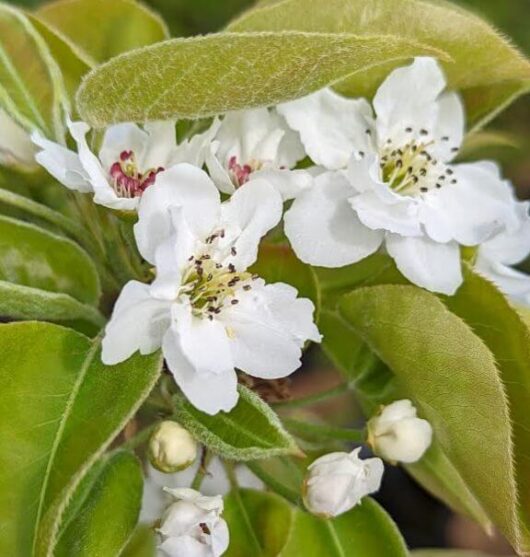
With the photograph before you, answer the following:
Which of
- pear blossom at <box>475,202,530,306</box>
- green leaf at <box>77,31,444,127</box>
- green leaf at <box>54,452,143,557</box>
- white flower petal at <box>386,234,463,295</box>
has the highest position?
green leaf at <box>77,31,444,127</box>

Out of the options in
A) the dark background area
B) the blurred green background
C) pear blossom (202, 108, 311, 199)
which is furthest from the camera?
the blurred green background

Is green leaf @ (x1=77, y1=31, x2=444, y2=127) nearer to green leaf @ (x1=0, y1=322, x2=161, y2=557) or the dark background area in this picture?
green leaf @ (x1=0, y1=322, x2=161, y2=557)

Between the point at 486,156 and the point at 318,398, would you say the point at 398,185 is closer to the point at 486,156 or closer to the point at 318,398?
the point at 318,398

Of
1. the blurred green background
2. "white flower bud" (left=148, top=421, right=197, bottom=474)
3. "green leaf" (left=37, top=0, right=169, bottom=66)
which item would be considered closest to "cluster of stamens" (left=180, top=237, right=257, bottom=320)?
"white flower bud" (left=148, top=421, right=197, bottom=474)

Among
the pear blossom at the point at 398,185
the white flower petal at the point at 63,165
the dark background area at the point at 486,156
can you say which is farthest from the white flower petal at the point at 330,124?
the dark background area at the point at 486,156

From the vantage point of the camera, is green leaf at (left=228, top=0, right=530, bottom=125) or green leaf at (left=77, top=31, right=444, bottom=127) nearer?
green leaf at (left=77, top=31, right=444, bottom=127)

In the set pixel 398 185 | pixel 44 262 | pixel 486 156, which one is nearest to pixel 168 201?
pixel 44 262
